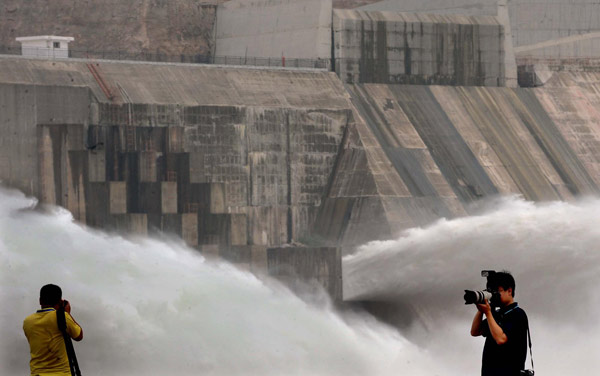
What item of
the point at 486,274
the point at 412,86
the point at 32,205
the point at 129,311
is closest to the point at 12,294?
the point at 129,311

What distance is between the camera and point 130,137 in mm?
58906

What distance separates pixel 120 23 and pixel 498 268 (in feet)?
120

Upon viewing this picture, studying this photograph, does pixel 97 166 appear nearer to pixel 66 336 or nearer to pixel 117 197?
pixel 117 197

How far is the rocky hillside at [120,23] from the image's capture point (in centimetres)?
7931

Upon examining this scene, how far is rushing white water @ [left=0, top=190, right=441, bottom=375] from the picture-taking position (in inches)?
1505

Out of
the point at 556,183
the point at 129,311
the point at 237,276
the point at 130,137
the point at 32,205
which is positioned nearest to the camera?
the point at 129,311

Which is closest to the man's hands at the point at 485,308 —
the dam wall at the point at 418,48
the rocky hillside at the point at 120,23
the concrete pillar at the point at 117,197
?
the concrete pillar at the point at 117,197

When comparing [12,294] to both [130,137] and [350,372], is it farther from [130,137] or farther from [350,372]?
[130,137]

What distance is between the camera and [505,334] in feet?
61.9

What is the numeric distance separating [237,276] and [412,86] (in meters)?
23.4

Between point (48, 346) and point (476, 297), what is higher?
point (476, 297)

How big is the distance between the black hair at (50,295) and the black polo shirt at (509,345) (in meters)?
5.44

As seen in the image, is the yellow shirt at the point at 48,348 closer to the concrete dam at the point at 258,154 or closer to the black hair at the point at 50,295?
the black hair at the point at 50,295

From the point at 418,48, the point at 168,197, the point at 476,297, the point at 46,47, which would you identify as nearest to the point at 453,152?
the point at 418,48
